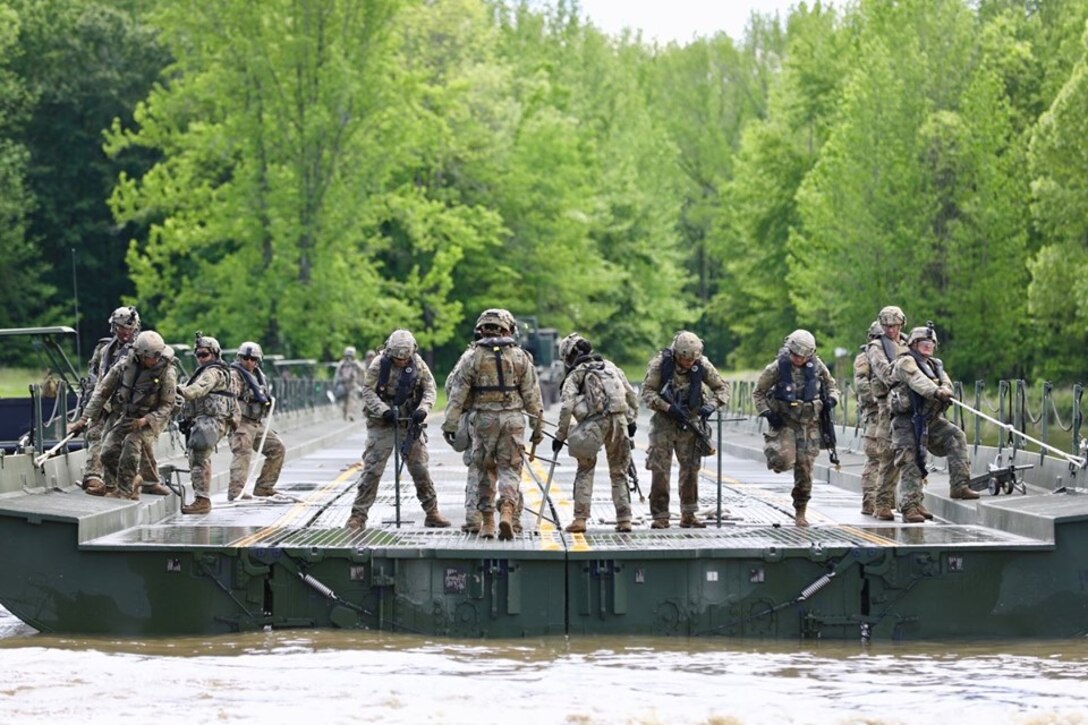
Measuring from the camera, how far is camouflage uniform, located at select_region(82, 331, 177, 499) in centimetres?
2061

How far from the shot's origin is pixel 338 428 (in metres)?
48.6

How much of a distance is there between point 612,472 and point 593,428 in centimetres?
52

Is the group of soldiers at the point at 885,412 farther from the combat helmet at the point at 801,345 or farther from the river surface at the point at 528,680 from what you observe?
the river surface at the point at 528,680

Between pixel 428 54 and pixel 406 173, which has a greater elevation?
pixel 428 54

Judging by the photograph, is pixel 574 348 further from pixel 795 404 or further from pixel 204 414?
pixel 204 414

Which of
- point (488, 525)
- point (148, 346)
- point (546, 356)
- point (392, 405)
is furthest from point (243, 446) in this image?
point (546, 356)

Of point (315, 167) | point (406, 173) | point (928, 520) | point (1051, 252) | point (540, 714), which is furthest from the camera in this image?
point (406, 173)

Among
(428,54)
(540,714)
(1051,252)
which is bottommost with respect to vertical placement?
(540,714)

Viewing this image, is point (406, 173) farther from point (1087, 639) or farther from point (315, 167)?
point (1087, 639)

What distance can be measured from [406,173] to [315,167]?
17.3 metres

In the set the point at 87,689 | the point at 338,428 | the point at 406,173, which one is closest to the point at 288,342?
the point at 338,428

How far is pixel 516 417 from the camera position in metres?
19.0

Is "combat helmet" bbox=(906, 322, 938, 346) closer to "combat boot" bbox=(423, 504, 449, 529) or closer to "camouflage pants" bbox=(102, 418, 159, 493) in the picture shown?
"combat boot" bbox=(423, 504, 449, 529)

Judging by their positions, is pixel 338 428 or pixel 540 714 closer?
pixel 540 714
